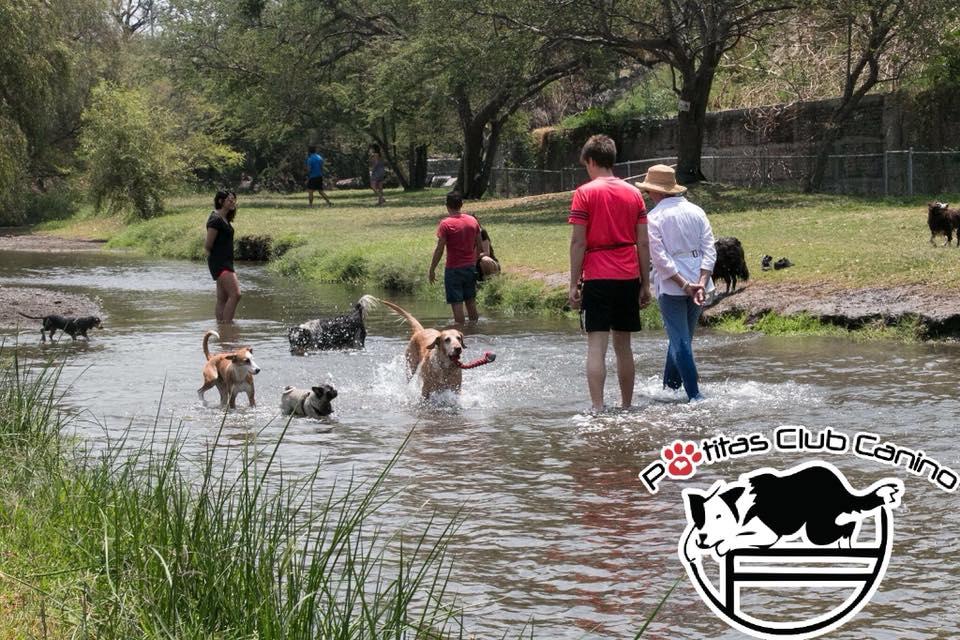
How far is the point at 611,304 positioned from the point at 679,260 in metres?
0.80

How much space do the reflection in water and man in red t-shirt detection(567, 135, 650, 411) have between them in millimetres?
762

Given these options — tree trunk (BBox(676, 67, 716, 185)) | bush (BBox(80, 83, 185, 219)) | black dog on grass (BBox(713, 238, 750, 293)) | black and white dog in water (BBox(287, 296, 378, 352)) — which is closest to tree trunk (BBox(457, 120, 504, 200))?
bush (BBox(80, 83, 185, 219))

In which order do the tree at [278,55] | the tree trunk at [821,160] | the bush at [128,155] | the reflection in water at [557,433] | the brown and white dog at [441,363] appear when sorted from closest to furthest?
the reflection in water at [557,433]
the brown and white dog at [441,363]
the tree trunk at [821,160]
the bush at [128,155]
the tree at [278,55]

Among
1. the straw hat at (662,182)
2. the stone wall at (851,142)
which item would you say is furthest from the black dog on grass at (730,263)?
the stone wall at (851,142)

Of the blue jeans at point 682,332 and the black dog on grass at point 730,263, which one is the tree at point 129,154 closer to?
the black dog on grass at point 730,263

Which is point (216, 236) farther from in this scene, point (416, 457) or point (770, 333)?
point (416, 457)

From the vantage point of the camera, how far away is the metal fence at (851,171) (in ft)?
99.5

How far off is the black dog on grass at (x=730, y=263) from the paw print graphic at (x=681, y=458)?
27.5ft

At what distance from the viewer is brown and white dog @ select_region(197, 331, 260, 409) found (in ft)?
37.9

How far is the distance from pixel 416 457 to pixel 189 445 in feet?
5.83

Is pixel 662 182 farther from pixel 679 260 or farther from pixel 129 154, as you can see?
pixel 129 154

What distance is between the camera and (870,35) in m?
28.9

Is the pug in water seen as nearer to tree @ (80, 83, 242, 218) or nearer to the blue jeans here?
the blue jeans

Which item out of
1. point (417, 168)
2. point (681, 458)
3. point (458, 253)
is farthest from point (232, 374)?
point (417, 168)
